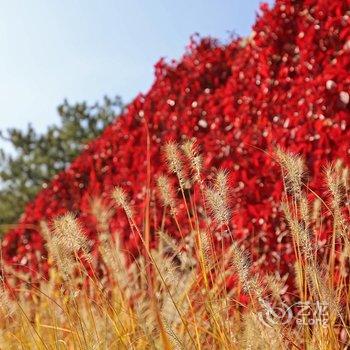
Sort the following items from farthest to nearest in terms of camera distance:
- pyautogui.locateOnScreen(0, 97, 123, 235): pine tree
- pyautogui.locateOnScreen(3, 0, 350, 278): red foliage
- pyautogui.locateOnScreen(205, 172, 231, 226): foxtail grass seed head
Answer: pyautogui.locateOnScreen(0, 97, 123, 235): pine tree < pyautogui.locateOnScreen(3, 0, 350, 278): red foliage < pyautogui.locateOnScreen(205, 172, 231, 226): foxtail grass seed head

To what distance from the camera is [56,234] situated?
9.95ft

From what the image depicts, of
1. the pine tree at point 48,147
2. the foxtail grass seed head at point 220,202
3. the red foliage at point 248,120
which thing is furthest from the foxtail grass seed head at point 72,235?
the pine tree at point 48,147

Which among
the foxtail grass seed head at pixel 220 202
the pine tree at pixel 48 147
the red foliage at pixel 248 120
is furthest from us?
the pine tree at pixel 48 147

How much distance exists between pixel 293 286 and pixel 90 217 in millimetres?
2498

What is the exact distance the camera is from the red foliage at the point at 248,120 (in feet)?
15.2

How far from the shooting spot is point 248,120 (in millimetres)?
5242

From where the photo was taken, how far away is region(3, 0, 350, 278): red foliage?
463cm

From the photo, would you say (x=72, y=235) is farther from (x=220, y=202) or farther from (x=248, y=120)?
(x=248, y=120)

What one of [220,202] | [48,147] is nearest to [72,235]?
[220,202]

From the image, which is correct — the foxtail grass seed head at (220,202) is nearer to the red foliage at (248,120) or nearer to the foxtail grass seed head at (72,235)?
the foxtail grass seed head at (72,235)

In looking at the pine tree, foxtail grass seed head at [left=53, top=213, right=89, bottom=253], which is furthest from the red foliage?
the pine tree

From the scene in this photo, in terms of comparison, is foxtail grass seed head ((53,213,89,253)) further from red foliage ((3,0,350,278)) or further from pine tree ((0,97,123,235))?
pine tree ((0,97,123,235))

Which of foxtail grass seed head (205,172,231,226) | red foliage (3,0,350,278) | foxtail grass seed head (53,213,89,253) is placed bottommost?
foxtail grass seed head (53,213,89,253)

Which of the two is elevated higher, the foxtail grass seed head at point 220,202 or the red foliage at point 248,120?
Result: the red foliage at point 248,120
